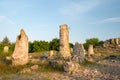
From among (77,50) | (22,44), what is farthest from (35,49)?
(22,44)

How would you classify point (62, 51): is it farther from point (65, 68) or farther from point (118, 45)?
point (118, 45)

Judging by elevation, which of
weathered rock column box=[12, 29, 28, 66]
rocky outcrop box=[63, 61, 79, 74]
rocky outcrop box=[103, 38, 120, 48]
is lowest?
rocky outcrop box=[63, 61, 79, 74]

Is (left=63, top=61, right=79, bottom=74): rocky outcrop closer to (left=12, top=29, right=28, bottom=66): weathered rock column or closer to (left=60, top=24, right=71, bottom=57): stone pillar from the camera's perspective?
→ (left=12, top=29, right=28, bottom=66): weathered rock column

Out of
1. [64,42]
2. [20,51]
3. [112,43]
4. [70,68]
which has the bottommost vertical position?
[70,68]

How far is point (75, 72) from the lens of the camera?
51.4 feet

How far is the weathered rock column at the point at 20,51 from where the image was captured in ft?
60.9

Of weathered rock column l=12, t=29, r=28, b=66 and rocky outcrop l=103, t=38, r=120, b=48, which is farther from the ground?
rocky outcrop l=103, t=38, r=120, b=48

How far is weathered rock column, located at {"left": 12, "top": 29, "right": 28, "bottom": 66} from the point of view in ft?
60.9

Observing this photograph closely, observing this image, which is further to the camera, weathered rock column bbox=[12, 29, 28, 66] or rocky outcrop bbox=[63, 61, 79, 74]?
weathered rock column bbox=[12, 29, 28, 66]

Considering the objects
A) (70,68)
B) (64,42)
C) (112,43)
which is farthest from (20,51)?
(112,43)

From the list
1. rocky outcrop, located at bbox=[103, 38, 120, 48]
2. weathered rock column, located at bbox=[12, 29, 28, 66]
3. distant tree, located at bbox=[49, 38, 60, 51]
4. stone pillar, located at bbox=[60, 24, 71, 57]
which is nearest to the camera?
weathered rock column, located at bbox=[12, 29, 28, 66]

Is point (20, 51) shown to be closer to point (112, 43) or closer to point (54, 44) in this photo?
point (112, 43)

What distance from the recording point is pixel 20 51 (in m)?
18.9

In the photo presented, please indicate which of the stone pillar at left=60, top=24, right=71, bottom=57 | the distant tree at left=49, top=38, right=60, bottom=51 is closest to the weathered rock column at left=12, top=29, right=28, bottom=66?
the stone pillar at left=60, top=24, right=71, bottom=57
